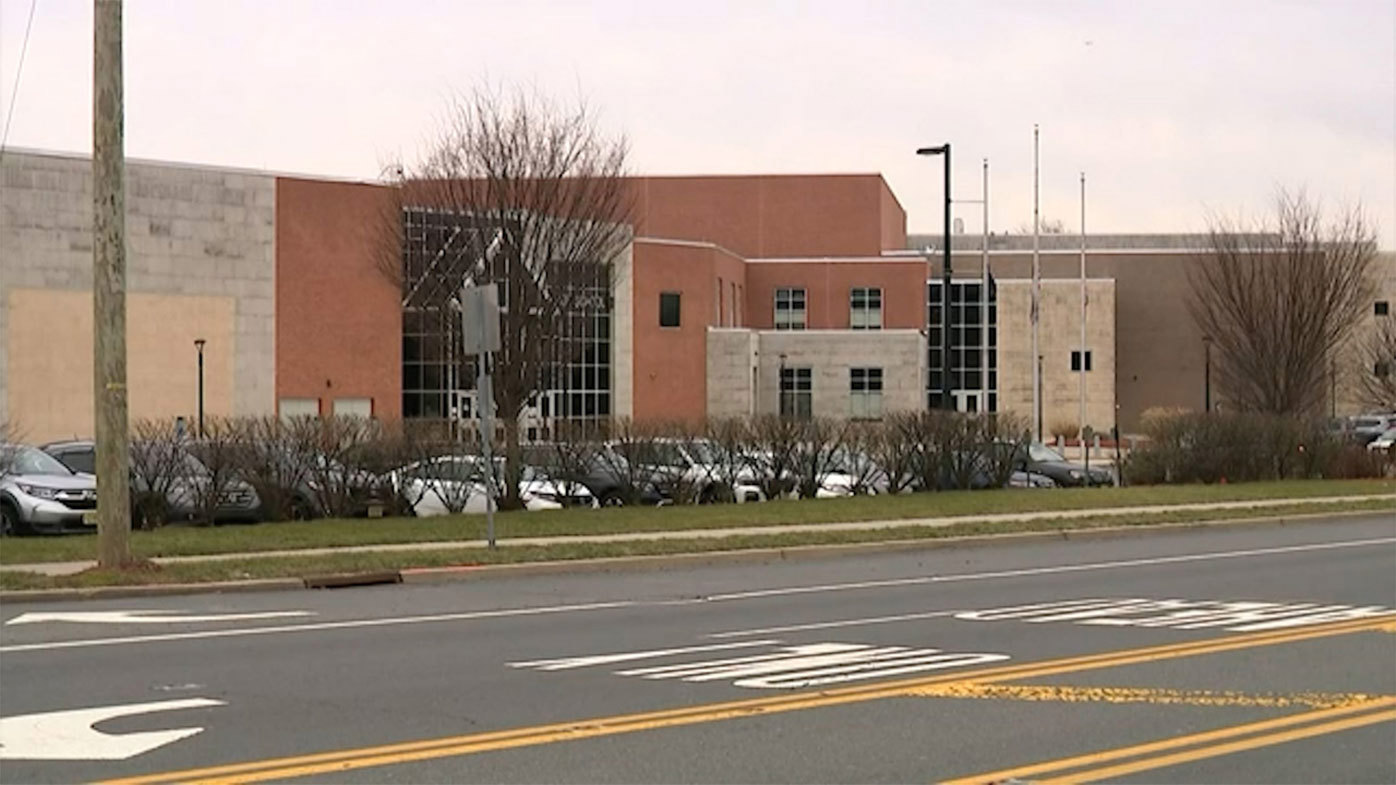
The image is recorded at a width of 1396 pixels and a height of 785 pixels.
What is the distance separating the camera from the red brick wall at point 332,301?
186 ft

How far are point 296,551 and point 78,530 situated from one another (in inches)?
192

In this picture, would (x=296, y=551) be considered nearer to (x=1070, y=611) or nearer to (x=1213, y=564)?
(x=1070, y=611)

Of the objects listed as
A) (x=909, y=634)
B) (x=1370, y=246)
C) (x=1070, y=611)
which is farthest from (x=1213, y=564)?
(x=1370, y=246)

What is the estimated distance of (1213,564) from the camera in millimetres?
20516

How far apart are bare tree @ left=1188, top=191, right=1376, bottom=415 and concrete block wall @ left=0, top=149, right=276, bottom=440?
33842mm

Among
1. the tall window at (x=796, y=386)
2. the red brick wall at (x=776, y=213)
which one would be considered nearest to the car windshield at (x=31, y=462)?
the tall window at (x=796, y=386)

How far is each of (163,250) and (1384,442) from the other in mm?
38179

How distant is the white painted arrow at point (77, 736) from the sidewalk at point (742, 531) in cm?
810

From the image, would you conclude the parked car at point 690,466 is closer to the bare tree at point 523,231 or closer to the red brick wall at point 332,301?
the bare tree at point 523,231

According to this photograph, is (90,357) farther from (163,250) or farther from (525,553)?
(525,553)

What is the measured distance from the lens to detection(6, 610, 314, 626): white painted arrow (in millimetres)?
14586

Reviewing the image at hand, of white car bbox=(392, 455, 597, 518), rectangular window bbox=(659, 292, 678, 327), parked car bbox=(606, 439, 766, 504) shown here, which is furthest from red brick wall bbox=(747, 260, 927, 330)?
white car bbox=(392, 455, 597, 518)

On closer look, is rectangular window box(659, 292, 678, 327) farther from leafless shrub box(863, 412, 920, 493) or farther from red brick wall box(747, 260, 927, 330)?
leafless shrub box(863, 412, 920, 493)

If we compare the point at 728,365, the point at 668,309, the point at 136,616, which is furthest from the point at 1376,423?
the point at 136,616
